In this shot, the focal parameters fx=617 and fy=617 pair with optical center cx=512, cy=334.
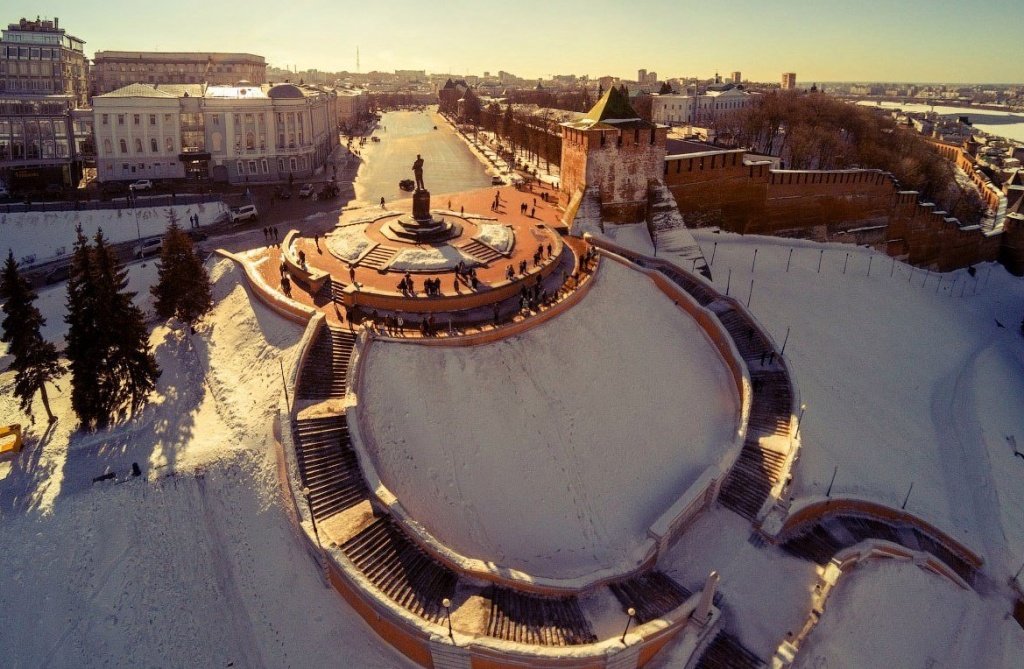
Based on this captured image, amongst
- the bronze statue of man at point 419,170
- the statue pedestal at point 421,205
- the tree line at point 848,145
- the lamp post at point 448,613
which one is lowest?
the lamp post at point 448,613

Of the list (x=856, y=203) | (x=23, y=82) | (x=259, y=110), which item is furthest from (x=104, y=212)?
(x=856, y=203)

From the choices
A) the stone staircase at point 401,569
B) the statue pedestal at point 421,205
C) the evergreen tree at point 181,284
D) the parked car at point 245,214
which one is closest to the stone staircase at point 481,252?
the statue pedestal at point 421,205

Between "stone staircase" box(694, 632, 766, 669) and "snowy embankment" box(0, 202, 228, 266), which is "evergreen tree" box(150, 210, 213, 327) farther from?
"stone staircase" box(694, 632, 766, 669)

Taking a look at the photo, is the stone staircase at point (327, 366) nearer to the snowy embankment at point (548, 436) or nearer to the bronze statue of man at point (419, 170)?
the snowy embankment at point (548, 436)

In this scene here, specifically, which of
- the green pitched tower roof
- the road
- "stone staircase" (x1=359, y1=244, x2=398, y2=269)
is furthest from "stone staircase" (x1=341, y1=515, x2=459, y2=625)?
the road

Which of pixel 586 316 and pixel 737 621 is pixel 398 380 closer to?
pixel 586 316

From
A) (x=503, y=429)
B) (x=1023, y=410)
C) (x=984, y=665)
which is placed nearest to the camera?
(x=984, y=665)

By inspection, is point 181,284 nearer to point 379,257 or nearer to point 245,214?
point 379,257
